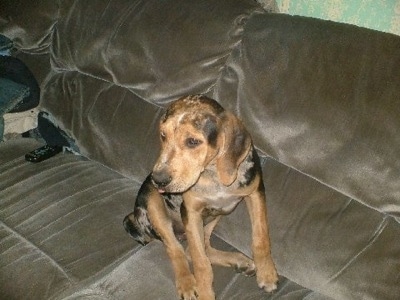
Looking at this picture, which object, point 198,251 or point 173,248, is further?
point 173,248

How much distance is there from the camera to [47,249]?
8.25ft

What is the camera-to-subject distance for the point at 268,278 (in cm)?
229

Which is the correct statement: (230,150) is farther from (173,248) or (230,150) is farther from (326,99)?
(173,248)

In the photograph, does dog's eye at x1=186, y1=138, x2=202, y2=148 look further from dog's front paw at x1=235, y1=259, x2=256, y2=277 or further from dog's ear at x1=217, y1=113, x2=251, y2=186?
dog's front paw at x1=235, y1=259, x2=256, y2=277

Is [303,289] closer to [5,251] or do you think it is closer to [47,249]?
[47,249]

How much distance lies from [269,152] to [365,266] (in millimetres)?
806

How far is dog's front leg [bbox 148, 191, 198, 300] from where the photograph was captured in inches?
89.3

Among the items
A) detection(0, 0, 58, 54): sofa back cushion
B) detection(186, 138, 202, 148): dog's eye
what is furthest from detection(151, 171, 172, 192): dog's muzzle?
detection(0, 0, 58, 54): sofa back cushion

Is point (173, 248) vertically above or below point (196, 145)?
below

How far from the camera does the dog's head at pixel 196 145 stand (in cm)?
206

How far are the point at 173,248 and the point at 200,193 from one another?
380 millimetres

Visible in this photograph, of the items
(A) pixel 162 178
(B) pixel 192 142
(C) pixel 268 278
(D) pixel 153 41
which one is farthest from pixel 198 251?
(D) pixel 153 41

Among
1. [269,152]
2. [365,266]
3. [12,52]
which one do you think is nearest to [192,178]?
[269,152]

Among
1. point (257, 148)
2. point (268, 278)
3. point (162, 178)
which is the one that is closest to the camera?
point (162, 178)
